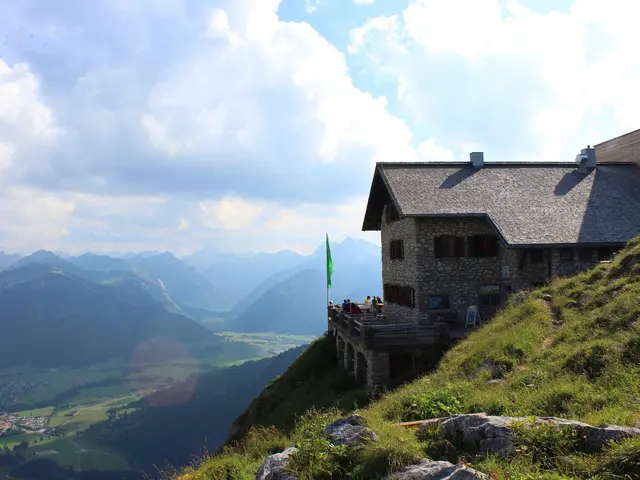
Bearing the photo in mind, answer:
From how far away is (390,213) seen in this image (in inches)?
1265

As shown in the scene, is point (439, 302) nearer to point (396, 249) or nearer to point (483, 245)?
point (483, 245)

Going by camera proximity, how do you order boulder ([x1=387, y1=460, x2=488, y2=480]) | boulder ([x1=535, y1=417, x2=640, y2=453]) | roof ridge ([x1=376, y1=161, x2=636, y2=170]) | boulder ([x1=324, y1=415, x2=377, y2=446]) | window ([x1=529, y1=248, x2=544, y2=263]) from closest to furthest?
boulder ([x1=387, y1=460, x2=488, y2=480]) → boulder ([x1=535, y1=417, x2=640, y2=453]) → boulder ([x1=324, y1=415, x2=377, y2=446]) → window ([x1=529, y1=248, x2=544, y2=263]) → roof ridge ([x1=376, y1=161, x2=636, y2=170])

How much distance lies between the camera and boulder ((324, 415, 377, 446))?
840 cm

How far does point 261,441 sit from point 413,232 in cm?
1598

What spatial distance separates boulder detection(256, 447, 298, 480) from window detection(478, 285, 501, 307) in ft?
65.0

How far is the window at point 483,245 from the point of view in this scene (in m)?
26.9

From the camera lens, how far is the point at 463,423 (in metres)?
8.17

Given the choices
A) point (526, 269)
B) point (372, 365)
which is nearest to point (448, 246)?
point (526, 269)

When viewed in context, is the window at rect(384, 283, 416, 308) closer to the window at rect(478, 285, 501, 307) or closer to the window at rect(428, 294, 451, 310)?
the window at rect(428, 294, 451, 310)

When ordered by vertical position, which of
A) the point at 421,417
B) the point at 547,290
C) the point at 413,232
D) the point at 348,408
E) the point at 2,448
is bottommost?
the point at 2,448

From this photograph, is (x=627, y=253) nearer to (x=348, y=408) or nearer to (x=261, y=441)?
(x=348, y=408)

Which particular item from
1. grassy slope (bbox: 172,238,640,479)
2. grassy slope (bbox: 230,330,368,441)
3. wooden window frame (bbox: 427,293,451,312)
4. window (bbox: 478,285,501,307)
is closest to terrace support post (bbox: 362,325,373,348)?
grassy slope (bbox: 230,330,368,441)

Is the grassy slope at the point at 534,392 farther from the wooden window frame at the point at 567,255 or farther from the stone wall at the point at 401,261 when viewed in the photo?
the stone wall at the point at 401,261

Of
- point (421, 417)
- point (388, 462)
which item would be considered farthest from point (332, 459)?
point (421, 417)
